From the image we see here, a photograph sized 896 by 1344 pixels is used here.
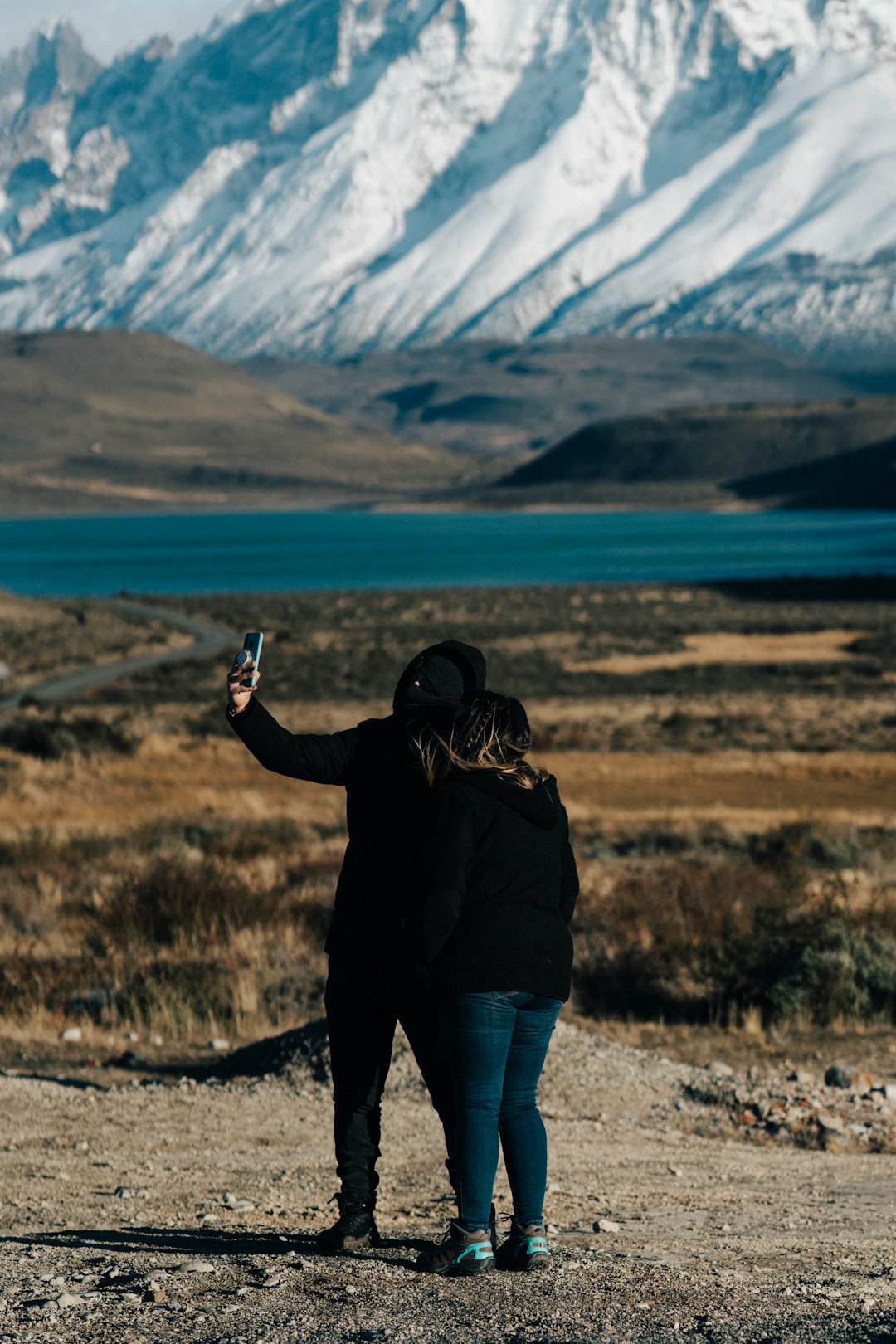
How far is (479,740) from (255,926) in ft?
28.2

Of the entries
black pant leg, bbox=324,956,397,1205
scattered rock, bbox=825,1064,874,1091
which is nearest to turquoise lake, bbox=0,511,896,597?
scattered rock, bbox=825,1064,874,1091

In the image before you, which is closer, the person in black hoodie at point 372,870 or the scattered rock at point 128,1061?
the person in black hoodie at point 372,870

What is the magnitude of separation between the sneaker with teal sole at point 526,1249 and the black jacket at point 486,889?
0.74m

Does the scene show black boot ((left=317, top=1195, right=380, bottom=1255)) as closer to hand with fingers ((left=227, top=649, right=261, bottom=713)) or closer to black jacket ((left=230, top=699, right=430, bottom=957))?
black jacket ((left=230, top=699, right=430, bottom=957))

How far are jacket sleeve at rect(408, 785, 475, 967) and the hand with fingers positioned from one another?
68 cm

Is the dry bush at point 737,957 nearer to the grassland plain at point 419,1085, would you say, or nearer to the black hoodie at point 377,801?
the grassland plain at point 419,1085

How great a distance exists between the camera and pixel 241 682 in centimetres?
563

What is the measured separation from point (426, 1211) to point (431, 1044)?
1.51m

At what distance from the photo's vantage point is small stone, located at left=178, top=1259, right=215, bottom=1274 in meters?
5.43

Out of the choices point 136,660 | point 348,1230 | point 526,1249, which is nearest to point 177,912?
point 348,1230

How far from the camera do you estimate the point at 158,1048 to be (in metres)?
10.8

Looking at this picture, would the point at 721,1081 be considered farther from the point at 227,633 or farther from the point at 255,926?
the point at 227,633

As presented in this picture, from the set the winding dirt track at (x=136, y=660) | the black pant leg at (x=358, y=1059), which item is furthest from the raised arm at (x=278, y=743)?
the winding dirt track at (x=136, y=660)

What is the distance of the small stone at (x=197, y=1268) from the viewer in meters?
5.43
